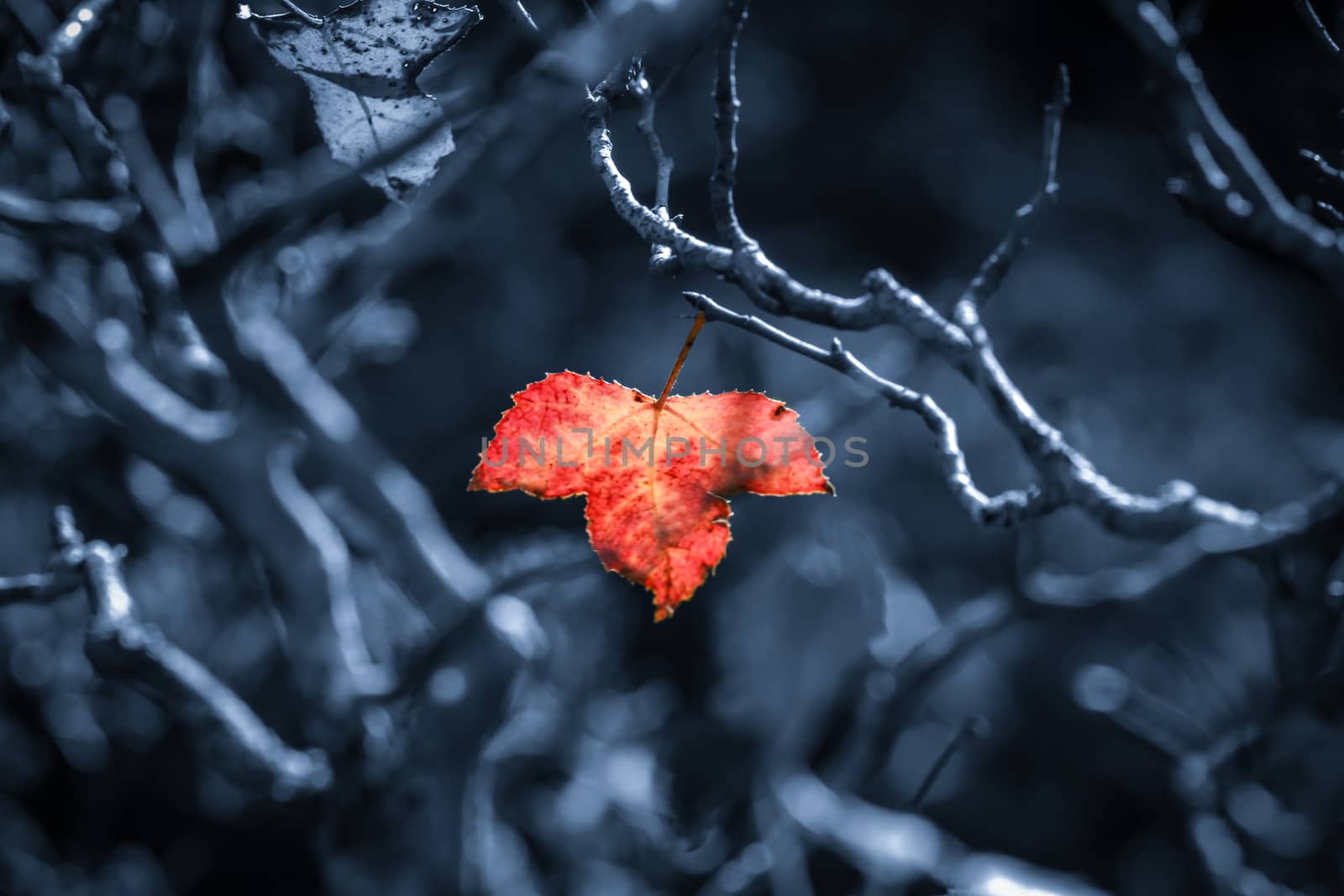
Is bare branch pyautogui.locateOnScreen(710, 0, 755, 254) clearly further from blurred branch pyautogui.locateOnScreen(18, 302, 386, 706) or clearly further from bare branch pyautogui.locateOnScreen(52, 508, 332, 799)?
blurred branch pyautogui.locateOnScreen(18, 302, 386, 706)

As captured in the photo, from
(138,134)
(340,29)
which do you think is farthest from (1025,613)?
(138,134)

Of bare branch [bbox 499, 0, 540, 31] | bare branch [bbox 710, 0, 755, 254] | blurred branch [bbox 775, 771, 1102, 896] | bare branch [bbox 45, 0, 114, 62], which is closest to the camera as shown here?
bare branch [bbox 710, 0, 755, 254]

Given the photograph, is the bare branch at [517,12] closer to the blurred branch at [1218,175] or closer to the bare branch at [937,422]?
the bare branch at [937,422]

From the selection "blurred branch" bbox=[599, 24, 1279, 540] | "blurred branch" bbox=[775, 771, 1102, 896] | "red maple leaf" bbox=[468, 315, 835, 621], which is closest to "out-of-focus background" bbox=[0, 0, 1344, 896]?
"blurred branch" bbox=[775, 771, 1102, 896]

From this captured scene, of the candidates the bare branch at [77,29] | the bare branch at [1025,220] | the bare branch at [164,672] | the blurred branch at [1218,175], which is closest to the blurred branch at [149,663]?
the bare branch at [164,672]

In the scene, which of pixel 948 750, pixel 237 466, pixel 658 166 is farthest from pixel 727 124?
pixel 237 466

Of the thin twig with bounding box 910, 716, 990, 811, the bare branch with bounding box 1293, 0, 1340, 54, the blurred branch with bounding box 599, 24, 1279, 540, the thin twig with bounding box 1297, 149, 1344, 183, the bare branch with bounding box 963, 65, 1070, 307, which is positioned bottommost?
the thin twig with bounding box 910, 716, 990, 811
